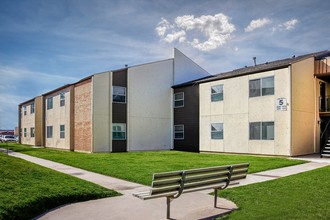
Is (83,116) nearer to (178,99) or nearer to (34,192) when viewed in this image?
(178,99)

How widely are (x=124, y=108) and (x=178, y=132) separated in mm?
5721

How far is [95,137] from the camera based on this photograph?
25.5 meters

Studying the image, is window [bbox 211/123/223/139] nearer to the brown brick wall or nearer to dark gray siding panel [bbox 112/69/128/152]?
dark gray siding panel [bbox 112/69/128/152]

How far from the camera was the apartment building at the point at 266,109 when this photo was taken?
65.4 ft

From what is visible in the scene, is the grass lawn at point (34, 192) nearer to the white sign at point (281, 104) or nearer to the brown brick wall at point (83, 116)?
the white sign at point (281, 104)

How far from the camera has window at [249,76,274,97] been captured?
20675mm

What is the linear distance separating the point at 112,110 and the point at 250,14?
49.1 feet

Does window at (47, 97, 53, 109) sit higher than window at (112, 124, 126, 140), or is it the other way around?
window at (47, 97, 53, 109)

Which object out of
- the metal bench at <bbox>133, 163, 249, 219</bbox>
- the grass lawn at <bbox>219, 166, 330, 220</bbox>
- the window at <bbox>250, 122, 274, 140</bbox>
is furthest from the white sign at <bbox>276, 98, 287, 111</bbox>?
the metal bench at <bbox>133, 163, 249, 219</bbox>

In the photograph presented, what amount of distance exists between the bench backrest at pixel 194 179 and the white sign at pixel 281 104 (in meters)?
13.2

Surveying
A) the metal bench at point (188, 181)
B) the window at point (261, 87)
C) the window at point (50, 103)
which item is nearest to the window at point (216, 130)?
the window at point (261, 87)

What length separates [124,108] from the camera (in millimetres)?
27094

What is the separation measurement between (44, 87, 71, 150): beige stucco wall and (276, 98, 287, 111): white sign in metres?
19.2

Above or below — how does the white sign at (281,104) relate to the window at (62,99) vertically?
below
